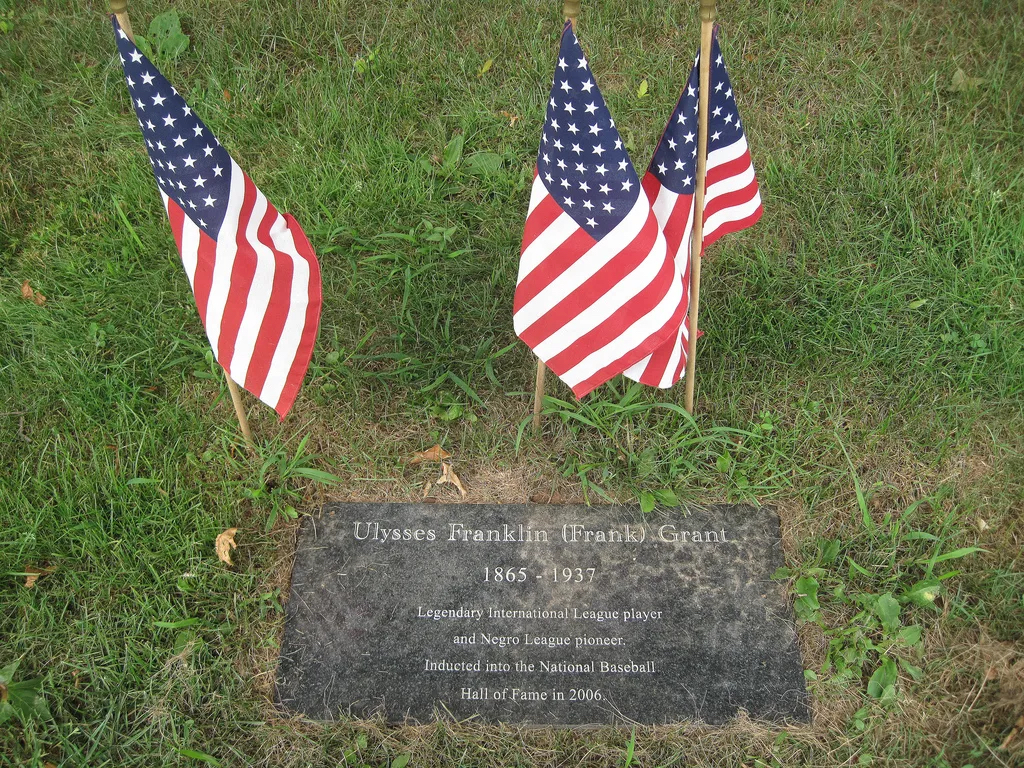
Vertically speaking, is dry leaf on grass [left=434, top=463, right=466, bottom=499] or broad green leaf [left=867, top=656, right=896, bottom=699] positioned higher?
dry leaf on grass [left=434, top=463, right=466, bottom=499]

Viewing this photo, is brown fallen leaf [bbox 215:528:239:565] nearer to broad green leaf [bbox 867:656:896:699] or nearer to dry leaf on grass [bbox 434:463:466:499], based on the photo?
dry leaf on grass [bbox 434:463:466:499]

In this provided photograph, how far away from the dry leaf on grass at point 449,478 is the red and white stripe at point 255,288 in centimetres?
69

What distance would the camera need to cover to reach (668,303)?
2.47 m

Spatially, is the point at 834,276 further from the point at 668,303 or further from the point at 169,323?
the point at 169,323

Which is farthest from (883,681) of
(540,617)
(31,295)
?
(31,295)

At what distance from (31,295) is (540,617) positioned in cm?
267

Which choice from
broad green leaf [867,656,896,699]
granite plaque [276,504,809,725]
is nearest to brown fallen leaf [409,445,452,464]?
granite plaque [276,504,809,725]

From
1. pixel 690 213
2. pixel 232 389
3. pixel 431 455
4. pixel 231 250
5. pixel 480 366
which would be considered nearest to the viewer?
pixel 231 250

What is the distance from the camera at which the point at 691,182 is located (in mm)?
2477

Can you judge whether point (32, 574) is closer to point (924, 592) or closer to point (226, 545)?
point (226, 545)

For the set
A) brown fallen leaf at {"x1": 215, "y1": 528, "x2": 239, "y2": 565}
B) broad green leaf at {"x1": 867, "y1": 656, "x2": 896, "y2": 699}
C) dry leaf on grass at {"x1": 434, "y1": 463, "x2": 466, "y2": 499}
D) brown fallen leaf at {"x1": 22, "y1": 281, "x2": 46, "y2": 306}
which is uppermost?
brown fallen leaf at {"x1": 22, "y1": 281, "x2": 46, "y2": 306}

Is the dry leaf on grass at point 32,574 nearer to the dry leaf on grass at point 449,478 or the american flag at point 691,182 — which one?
the dry leaf on grass at point 449,478

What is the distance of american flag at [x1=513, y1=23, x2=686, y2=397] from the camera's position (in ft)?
7.19

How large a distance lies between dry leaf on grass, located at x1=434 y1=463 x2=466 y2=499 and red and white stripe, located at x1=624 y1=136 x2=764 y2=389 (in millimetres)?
776
